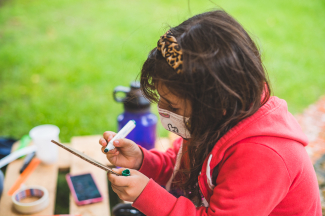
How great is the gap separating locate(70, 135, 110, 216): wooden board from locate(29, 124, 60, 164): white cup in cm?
11

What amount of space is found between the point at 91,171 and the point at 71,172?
0.09 m

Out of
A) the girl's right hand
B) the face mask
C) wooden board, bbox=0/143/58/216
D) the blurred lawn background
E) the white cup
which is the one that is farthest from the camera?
the blurred lawn background

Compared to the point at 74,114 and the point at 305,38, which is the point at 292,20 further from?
the point at 74,114

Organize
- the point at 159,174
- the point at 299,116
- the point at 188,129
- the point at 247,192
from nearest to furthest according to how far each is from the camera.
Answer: the point at 247,192 < the point at 188,129 < the point at 159,174 < the point at 299,116

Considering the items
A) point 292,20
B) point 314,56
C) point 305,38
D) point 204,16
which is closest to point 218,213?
point 204,16

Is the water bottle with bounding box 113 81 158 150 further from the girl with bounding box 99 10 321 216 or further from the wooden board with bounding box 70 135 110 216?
the girl with bounding box 99 10 321 216

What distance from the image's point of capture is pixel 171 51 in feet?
2.60

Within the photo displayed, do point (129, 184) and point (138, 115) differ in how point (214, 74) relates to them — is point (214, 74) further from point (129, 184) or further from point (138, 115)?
point (138, 115)

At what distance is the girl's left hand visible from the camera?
2.77 ft

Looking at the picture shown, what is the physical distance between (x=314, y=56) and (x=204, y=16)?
3.73m

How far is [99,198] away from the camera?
121cm

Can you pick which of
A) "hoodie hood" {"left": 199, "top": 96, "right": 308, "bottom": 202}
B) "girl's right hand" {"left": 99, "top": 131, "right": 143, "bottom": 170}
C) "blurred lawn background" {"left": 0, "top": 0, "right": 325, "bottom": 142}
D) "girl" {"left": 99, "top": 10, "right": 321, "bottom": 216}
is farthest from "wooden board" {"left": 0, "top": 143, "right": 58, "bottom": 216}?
"blurred lawn background" {"left": 0, "top": 0, "right": 325, "bottom": 142}

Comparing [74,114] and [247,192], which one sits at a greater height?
[247,192]

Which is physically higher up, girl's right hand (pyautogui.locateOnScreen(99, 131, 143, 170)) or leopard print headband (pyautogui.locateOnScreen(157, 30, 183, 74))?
leopard print headband (pyautogui.locateOnScreen(157, 30, 183, 74))
